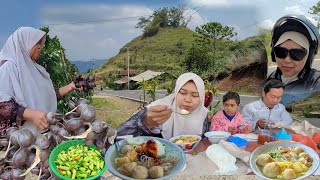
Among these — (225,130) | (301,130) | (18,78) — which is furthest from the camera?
(301,130)

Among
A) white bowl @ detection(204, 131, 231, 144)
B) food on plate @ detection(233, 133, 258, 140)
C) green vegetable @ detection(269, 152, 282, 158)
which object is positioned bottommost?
food on plate @ detection(233, 133, 258, 140)

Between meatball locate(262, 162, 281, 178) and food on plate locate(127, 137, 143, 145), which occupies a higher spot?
food on plate locate(127, 137, 143, 145)

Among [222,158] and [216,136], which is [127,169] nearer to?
[222,158]

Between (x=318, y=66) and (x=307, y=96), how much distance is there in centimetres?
23

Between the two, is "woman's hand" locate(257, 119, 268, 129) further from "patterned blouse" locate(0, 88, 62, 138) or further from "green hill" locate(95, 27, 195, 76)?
"patterned blouse" locate(0, 88, 62, 138)

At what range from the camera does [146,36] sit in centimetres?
331

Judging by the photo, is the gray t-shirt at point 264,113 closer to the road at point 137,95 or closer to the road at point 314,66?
the road at point 137,95

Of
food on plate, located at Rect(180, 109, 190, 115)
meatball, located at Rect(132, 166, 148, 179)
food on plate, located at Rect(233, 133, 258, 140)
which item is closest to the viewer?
meatball, located at Rect(132, 166, 148, 179)

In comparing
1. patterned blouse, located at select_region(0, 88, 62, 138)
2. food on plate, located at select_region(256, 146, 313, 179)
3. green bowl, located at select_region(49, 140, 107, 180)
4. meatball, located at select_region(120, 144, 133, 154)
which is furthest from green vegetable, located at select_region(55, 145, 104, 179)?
food on plate, located at select_region(256, 146, 313, 179)

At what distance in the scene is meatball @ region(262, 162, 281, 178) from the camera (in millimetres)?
1508

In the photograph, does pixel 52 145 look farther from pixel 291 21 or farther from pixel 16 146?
pixel 291 21

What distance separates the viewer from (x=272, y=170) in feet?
4.95

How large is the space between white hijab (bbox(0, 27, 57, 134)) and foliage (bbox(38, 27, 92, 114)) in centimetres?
112

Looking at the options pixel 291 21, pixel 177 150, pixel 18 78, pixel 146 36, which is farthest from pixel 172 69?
pixel 177 150
